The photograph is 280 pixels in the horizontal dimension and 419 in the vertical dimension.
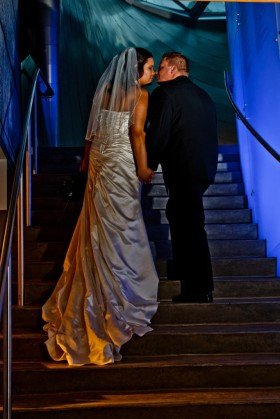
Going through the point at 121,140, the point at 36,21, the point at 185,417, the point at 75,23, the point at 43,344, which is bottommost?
the point at 185,417

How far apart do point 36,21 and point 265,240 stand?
422cm

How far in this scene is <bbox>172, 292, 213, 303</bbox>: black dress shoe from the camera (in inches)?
144

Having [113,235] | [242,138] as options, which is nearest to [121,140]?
[113,235]

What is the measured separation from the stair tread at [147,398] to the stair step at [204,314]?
0.67 meters

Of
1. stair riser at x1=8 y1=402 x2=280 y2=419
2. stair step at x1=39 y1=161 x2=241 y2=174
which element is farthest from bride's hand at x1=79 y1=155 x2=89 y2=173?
stair step at x1=39 y1=161 x2=241 y2=174

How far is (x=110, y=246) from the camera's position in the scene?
3.43m

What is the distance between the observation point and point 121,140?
366cm

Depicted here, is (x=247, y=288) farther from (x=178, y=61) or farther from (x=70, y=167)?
(x=70, y=167)

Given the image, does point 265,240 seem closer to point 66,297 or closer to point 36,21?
point 66,297

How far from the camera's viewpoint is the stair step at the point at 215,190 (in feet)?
18.0

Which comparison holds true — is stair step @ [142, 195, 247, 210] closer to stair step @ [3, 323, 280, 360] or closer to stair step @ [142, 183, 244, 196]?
stair step @ [142, 183, 244, 196]

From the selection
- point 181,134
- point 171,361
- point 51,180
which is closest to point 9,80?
point 51,180

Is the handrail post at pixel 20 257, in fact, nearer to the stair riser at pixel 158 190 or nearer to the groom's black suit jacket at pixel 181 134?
the groom's black suit jacket at pixel 181 134

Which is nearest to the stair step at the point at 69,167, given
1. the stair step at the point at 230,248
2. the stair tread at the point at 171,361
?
the stair step at the point at 230,248
